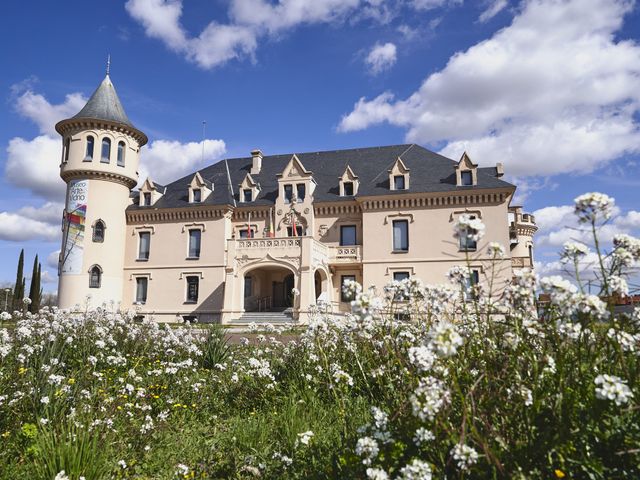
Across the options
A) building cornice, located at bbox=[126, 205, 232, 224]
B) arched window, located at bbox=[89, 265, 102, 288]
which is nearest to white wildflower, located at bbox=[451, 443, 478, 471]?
building cornice, located at bbox=[126, 205, 232, 224]

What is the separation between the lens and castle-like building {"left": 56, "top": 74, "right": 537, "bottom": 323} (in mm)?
29938

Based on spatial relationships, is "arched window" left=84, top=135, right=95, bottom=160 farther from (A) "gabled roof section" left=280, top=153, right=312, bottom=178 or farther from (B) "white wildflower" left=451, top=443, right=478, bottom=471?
(B) "white wildflower" left=451, top=443, right=478, bottom=471

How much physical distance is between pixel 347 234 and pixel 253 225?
23.1ft

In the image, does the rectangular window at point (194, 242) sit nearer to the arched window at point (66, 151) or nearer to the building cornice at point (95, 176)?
the building cornice at point (95, 176)

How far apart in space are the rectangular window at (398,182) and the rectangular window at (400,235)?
7.77 ft

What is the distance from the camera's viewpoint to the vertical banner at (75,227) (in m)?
32.5

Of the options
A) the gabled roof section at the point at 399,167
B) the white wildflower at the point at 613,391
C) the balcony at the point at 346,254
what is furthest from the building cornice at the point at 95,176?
the white wildflower at the point at 613,391

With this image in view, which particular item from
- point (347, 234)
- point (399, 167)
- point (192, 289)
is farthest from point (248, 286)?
point (399, 167)

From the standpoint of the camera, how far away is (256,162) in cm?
3741

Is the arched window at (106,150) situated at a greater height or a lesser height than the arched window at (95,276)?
greater

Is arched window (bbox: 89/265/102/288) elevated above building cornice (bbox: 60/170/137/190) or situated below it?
below

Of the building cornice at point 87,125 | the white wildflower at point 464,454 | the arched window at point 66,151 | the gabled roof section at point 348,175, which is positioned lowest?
the white wildflower at point 464,454

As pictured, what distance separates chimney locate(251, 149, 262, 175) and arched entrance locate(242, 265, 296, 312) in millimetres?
8809

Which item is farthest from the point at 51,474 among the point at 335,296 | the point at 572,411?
the point at 335,296
